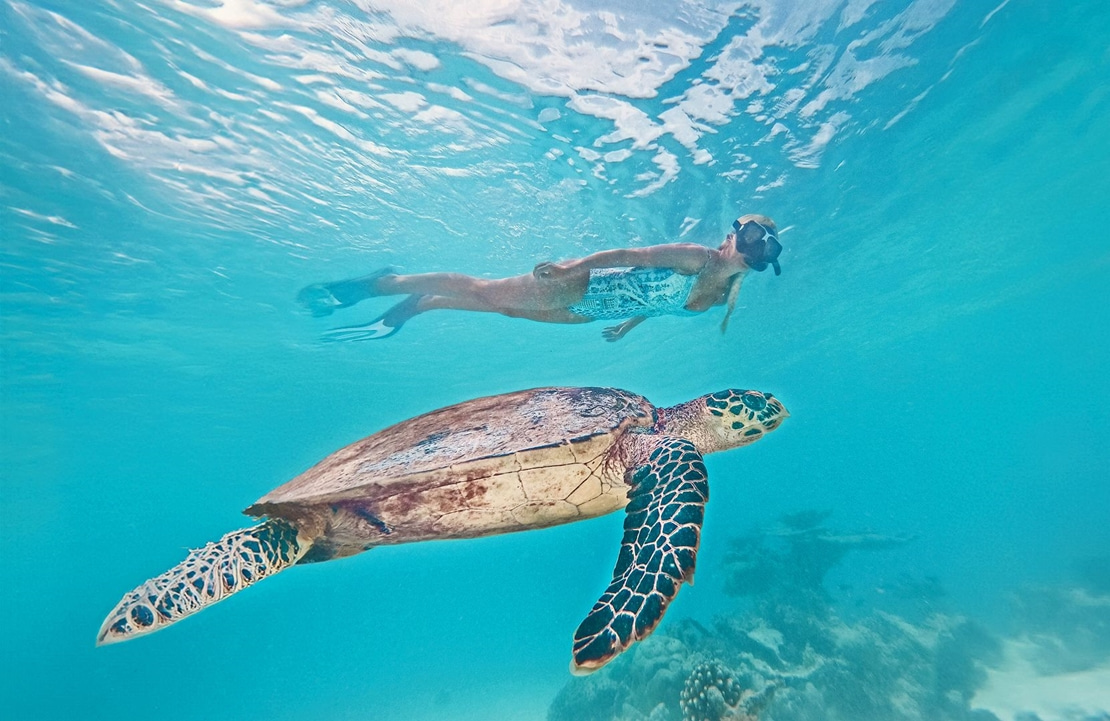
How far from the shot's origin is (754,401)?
4.60m

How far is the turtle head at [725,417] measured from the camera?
4.59m

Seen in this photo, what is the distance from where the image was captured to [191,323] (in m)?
17.6

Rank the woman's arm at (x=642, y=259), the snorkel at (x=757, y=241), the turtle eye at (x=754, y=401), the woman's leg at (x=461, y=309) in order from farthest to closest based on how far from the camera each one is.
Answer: the woman's leg at (x=461, y=309)
the woman's arm at (x=642, y=259)
the snorkel at (x=757, y=241)
the turtle eye at (x=754, y=401)

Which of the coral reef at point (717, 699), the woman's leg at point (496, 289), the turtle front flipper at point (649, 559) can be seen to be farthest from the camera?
the woman's leg at point (496, 289)

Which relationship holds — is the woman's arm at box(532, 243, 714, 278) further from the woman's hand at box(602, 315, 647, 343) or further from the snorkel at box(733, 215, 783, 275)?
the woman's hand at box(602, 315, 647, 343)

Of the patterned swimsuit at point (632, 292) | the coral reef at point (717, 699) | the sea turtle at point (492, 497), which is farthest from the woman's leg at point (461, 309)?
the coral reef at point (717, 699)

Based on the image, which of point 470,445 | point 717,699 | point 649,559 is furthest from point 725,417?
point 717,699

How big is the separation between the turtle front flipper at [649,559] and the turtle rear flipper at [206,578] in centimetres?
→ 260

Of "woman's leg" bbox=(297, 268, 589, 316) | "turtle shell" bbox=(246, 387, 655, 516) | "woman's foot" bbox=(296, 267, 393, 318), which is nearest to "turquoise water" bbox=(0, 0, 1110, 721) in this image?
"woman's foot" bbox=(296, 267, 393, 318)

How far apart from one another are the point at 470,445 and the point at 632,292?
664cm

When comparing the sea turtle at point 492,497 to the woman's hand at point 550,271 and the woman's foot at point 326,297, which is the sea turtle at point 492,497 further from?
the woman's foot at point 326,297

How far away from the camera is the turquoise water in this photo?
818 cm

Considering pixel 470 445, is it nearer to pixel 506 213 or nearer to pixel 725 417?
pixel 725 417

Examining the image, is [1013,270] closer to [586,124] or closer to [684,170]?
[684,170]
